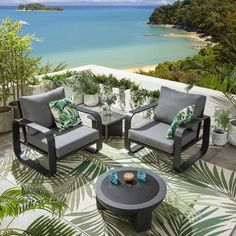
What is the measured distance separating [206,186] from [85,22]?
2010 centimetres

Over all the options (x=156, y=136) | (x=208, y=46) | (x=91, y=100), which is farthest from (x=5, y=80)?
(x=208, y=46)

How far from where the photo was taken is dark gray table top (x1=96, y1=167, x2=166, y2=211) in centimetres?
301

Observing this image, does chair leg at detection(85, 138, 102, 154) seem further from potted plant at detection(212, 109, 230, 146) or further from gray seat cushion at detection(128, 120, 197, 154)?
potted plant at detection(212, 109, 230, 146)

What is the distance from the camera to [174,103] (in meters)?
4.51

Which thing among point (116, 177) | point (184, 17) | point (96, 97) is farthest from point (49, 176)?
point (184, 17)

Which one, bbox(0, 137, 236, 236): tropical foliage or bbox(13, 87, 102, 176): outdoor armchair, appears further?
bbox(13, 87, 102, 176): outdoor armchair

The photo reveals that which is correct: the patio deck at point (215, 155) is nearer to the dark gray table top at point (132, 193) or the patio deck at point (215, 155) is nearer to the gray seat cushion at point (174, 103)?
the gray seat cushion at point (174, 103)

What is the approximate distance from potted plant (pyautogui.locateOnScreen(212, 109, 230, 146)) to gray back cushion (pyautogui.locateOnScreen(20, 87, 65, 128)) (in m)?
2.48

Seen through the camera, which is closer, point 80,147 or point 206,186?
point 206,186

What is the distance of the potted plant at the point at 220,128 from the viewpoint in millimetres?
4715

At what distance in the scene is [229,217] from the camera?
3354 millimetres

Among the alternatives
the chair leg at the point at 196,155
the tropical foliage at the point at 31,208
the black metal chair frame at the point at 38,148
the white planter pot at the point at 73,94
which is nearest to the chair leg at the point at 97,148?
the black metal chair frame at the point at 38,148

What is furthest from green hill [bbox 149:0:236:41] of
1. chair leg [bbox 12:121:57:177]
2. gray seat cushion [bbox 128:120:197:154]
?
chair leg [bbox 12:121:57:177]

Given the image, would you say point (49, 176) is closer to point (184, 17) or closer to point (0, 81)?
point (0, 81)
